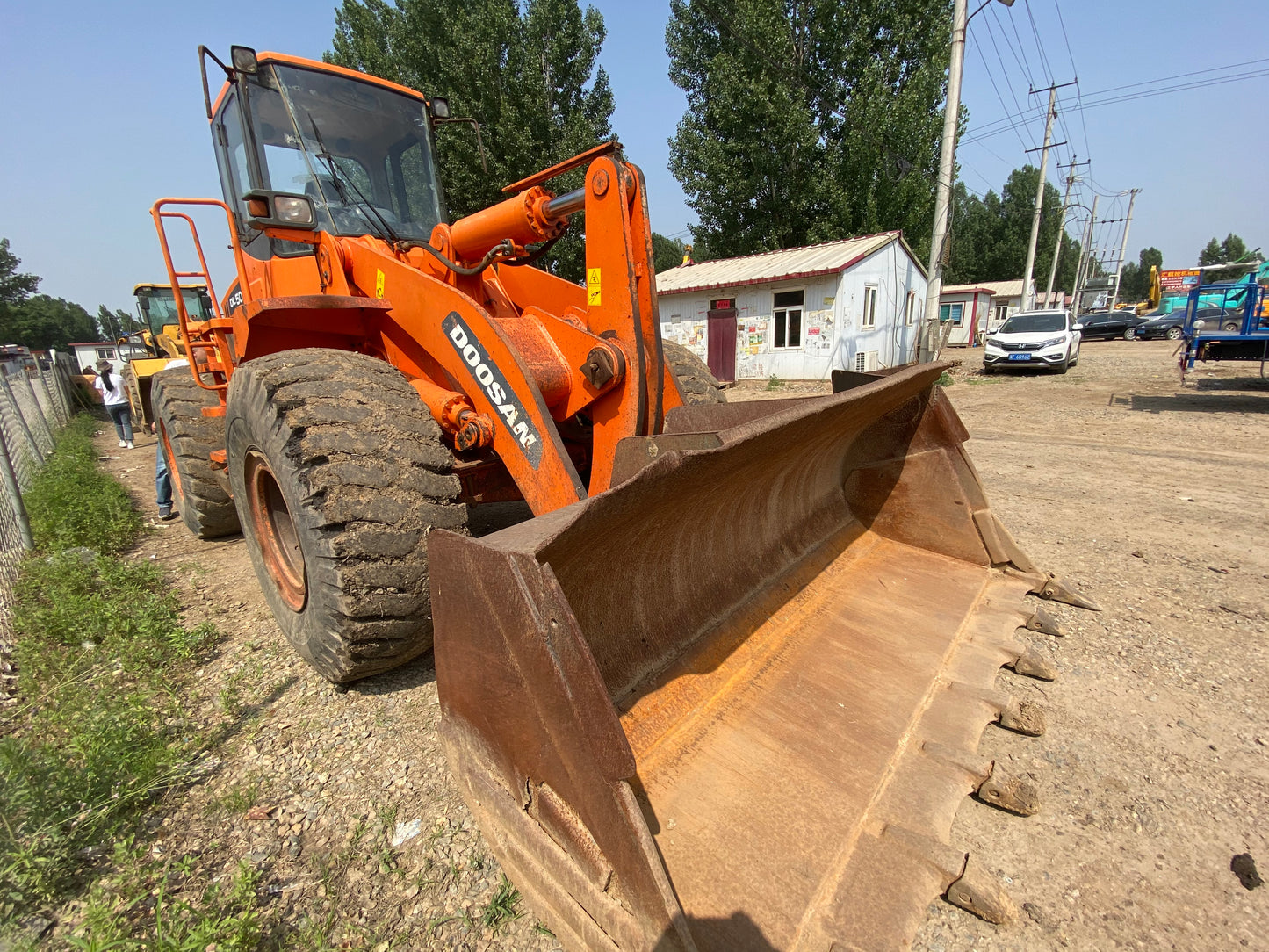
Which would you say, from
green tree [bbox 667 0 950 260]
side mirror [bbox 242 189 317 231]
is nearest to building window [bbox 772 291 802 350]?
green tree [bbox 667 0 950 260]

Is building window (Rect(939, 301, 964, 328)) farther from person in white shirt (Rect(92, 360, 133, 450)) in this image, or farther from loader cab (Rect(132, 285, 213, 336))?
person in white shirt (Rect(92, 360, 133, 450))

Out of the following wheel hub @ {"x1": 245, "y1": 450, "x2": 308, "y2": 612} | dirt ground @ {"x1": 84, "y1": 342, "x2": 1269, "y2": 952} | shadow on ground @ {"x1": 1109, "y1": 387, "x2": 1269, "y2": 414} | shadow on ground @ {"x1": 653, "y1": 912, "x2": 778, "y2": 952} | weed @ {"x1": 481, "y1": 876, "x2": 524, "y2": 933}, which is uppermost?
wheel hub @ {"x1": 245, "y1": 450, "x2": 308, "y2": 612}

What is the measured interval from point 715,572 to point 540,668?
1.28 meters

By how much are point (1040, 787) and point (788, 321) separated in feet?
54.9

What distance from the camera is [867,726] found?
206cm

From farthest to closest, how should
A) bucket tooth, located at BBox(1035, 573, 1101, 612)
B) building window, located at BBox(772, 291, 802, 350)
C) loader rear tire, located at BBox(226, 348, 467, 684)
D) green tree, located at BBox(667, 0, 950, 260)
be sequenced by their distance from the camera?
1. green tree, located at BBox(667, 0, 950, 260)
2. building window, located at BBox(772, 291, 802, 350)
3. bucket tooth, located at BBox(1035, 573, 1101, 612)
4. loader rear tire, located at BBox(226, 348, 467, 684)

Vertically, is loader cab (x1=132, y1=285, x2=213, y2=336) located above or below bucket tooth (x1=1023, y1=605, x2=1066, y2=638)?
above

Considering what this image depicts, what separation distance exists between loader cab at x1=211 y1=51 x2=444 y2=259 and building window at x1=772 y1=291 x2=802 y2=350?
14.8 m

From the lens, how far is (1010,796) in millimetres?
1952

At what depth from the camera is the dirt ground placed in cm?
169

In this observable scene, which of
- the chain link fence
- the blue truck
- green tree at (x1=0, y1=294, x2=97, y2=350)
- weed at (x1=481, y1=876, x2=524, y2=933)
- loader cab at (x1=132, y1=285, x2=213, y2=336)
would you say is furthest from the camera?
green tree at (x1=0, y1=294, x2=97, y2=350)

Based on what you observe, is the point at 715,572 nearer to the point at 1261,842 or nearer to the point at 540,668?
the point at 540,668

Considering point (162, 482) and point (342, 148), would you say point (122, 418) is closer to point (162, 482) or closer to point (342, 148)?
point (162, 482)

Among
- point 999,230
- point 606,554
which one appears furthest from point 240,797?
point 999,230
